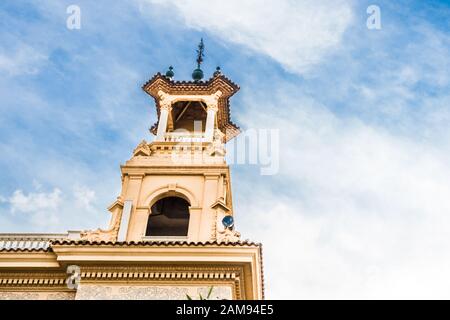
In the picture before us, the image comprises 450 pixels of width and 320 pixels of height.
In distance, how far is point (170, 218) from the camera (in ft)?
A: 69.5

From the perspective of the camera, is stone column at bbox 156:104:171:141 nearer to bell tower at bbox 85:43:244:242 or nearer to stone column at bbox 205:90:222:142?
bell tower at bbox 85:43:244:242

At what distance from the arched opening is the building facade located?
0.03m

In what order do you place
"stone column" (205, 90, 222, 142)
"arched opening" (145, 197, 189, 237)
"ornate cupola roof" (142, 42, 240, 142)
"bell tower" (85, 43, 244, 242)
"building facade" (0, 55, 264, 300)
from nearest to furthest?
"building facade" (0, 55, 264, 300) < "bell tower" (85, 43, 244, 242) < "arched opening" (145, 197, 189, 237) < "stone column" (205, 90, 222, 142) < "ornate cupola roof" (142, 42, 240, 142)

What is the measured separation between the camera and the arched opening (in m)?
21.0

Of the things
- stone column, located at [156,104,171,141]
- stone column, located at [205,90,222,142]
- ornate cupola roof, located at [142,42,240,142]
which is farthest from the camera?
ornate cupola roof, located at [142,42,240,142]

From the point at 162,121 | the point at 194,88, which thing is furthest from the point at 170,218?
the point at 194,88

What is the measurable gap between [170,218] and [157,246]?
4945 millimetres

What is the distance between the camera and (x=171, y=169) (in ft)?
67.6

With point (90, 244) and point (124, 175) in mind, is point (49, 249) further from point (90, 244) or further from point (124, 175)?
point (124, 175)

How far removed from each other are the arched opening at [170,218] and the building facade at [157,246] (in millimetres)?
33

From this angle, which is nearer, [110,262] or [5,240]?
[110,262]

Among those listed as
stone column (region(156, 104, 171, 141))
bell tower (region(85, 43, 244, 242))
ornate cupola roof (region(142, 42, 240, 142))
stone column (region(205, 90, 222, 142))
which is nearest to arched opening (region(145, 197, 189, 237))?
bell tower (region(85, 43, 244, 242))

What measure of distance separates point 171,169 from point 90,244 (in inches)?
192
